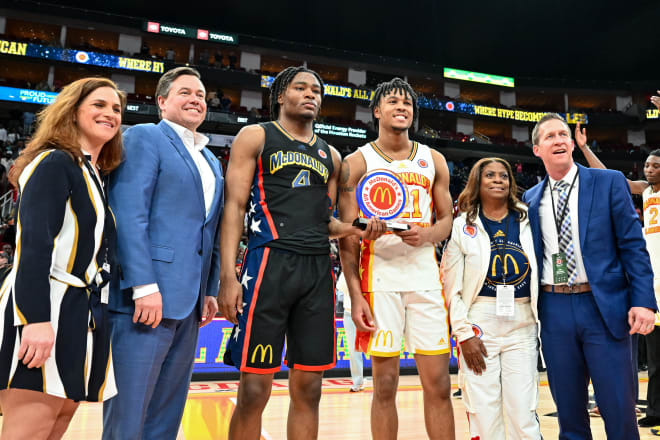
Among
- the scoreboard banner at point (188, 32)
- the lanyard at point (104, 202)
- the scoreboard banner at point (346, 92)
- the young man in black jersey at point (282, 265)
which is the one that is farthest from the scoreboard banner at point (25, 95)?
the lanyard at point (104, 202)

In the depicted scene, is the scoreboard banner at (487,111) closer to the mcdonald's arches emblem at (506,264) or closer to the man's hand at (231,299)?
the mcdonald's arches emblem at (506,264)

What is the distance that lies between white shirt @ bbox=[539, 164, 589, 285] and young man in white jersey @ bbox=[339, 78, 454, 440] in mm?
580

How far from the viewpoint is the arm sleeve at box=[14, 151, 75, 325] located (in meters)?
1.75

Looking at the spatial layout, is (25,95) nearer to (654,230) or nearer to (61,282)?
(61,282)

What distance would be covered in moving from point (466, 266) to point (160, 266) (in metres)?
1.87

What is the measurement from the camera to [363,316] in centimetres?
290

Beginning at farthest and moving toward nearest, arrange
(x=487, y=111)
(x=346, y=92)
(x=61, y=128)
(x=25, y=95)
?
(x=487, y=111), (x=346, y=92), (x=25, y=95), (x=61, y=128)

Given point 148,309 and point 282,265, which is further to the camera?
point 282,265

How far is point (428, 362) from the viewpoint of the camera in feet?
9.40

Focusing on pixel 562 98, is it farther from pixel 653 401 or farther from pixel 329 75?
pixel 653 401

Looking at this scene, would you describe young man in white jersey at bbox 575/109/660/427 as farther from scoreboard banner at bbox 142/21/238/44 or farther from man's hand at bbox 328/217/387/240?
scoreboard banner at bbox 142/21/238/44

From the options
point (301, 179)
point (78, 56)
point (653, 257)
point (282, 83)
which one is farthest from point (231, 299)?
point (78, 56)

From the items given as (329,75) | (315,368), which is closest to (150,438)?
(315,368)

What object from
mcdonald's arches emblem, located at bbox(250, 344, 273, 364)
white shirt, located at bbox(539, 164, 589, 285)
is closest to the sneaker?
white shirt, located at bbox(539, 164, 589, 285)
